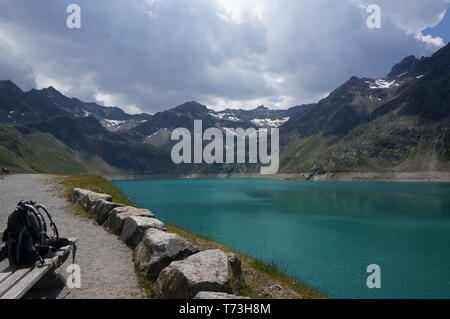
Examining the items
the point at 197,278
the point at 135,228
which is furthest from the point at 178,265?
the point at 135,228

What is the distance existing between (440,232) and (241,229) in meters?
32.3

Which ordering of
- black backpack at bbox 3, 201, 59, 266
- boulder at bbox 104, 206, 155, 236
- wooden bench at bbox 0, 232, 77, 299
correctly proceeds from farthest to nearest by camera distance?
boulder at bbox 104, 206, 155, 236, black backpack at bbox 3, 201, 59, 266, wooden bench at bbox 0, 232, 77, 299

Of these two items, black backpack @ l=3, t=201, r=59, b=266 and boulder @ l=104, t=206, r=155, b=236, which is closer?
black backpack @ l=3, t=201, r=59, b=266

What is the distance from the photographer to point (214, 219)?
59.5 meters

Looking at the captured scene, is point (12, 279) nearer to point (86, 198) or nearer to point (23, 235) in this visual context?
point (23, 235)

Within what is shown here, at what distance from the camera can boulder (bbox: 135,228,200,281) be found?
12370 millimetres

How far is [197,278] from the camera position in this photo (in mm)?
9586

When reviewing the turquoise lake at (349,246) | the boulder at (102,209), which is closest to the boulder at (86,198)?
the boulder at (102,209)

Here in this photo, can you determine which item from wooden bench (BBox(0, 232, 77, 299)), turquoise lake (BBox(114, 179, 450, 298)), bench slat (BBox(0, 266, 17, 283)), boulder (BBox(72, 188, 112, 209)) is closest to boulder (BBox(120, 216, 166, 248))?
wooden bench (BBox(0, 232, 77, 299))

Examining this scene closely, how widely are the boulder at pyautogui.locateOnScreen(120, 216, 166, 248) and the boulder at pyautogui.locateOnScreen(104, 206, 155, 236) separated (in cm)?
134

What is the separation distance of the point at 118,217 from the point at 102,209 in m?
3.92

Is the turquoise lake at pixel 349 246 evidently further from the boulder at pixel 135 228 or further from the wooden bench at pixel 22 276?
the wooden bench at pixel 22 276

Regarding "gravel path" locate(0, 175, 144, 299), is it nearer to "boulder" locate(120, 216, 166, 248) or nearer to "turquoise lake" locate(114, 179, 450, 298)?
"boulder" locate(120, 216, 166, 248)

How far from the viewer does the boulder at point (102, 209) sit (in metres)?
22.1
